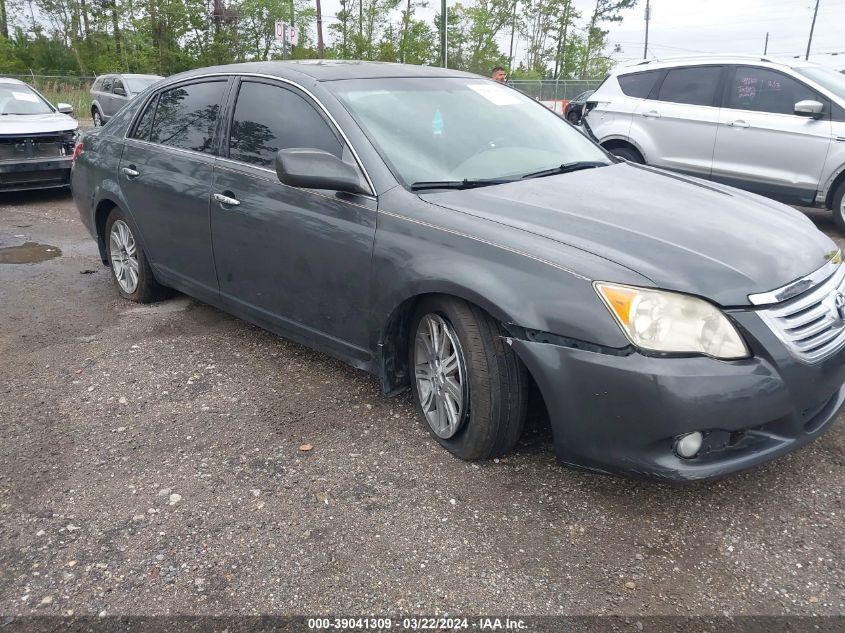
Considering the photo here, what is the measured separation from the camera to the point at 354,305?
3223 millimetres

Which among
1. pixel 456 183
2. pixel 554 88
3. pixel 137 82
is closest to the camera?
pixel 456 183

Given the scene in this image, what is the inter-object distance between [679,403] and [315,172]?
176 centimetres

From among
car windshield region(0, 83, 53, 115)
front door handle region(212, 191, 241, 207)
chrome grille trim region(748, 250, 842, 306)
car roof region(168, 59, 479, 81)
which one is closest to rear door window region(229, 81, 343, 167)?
car roof region(168, 59, 479, 81)

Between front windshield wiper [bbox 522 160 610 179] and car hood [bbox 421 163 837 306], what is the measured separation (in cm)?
8

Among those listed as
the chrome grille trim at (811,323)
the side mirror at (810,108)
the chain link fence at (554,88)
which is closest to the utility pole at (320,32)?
the chain link fence at (554,88)

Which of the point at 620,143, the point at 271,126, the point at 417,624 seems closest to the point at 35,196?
the point at 271,126

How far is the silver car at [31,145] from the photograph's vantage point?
850 centimetres

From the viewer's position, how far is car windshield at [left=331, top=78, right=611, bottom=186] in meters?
3.24

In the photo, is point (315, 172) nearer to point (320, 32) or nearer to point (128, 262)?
point (128, 262)

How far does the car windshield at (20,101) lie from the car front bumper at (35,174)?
1071mm

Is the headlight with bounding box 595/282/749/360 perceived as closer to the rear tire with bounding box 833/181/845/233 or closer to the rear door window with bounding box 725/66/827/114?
the rear tire with bounding box 833/181/845/233

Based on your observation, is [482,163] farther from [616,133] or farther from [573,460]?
[616,133]

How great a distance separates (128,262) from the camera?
500 centimetres

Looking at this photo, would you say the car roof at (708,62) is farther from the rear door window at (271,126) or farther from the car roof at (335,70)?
the rear door window at (271,126)
